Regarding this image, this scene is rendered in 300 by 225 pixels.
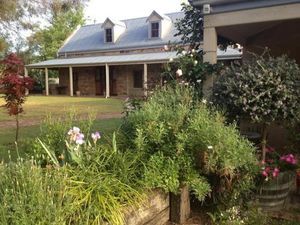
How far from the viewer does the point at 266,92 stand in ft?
14.3

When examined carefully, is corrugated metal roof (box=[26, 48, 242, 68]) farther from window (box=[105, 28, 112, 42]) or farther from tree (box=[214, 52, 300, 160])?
tree (box=[214, 52, 300, 160])

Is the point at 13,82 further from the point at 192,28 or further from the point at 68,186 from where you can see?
the point at 68,186

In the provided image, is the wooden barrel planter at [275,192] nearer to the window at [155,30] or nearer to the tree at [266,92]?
the tree at [266,92]

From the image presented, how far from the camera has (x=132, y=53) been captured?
2628 centimetres

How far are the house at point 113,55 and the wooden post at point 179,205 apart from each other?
61.3ft

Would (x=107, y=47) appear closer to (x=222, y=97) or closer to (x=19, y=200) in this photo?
(x=222, y=97)

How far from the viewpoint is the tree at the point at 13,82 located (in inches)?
282

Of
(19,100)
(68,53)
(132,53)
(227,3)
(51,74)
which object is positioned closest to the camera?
(227,3)

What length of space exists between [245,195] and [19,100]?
17.8ft

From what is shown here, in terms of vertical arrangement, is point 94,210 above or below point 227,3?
below

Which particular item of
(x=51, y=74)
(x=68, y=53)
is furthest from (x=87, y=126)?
(x=51, y=74)

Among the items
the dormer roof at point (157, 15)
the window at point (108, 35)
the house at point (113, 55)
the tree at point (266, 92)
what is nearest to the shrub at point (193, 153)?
the tree at point (266, 92)

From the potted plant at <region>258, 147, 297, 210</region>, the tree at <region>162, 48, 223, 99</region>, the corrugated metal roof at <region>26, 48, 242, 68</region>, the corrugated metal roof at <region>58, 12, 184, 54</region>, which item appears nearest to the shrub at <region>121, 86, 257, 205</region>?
the potted plant at <region>258, 147, 297, 210</region>

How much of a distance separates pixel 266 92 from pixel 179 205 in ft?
5.78
